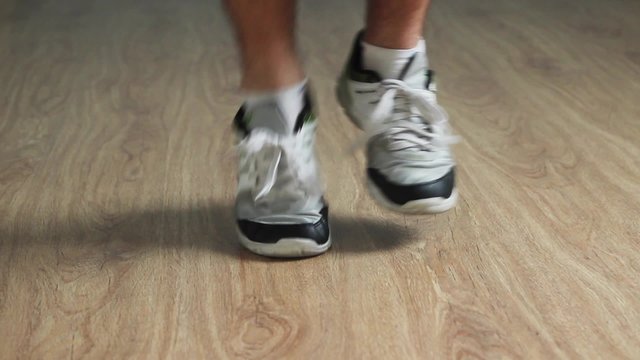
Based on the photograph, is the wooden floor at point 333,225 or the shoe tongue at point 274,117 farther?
the shoe tongue at point 274,117

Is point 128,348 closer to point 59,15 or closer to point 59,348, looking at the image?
point 59,348

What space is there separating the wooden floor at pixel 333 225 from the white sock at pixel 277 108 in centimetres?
14

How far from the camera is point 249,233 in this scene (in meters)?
0.86

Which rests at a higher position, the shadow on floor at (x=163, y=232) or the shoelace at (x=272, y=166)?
A: the shoelace at (x=272, y=166)

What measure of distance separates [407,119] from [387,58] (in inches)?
2.8

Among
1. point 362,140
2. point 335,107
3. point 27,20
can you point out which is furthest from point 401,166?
point 27,20

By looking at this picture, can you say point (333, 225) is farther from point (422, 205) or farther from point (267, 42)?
point (267, 42)

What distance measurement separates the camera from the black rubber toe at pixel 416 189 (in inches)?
33.3

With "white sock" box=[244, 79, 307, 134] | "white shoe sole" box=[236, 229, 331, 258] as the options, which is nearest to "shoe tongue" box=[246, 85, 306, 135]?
"white sock" box=[244, 79, 307, 134]

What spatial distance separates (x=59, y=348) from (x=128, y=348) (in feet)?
0.20

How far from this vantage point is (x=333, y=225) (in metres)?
0.93

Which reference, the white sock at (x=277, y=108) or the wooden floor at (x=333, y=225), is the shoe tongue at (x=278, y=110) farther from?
the wooden floor at (x=333, y=225)

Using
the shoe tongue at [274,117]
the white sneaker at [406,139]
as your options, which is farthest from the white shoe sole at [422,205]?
the shoe tongue at [274,117]

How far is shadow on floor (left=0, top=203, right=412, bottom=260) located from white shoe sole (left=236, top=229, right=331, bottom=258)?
0.01 m
